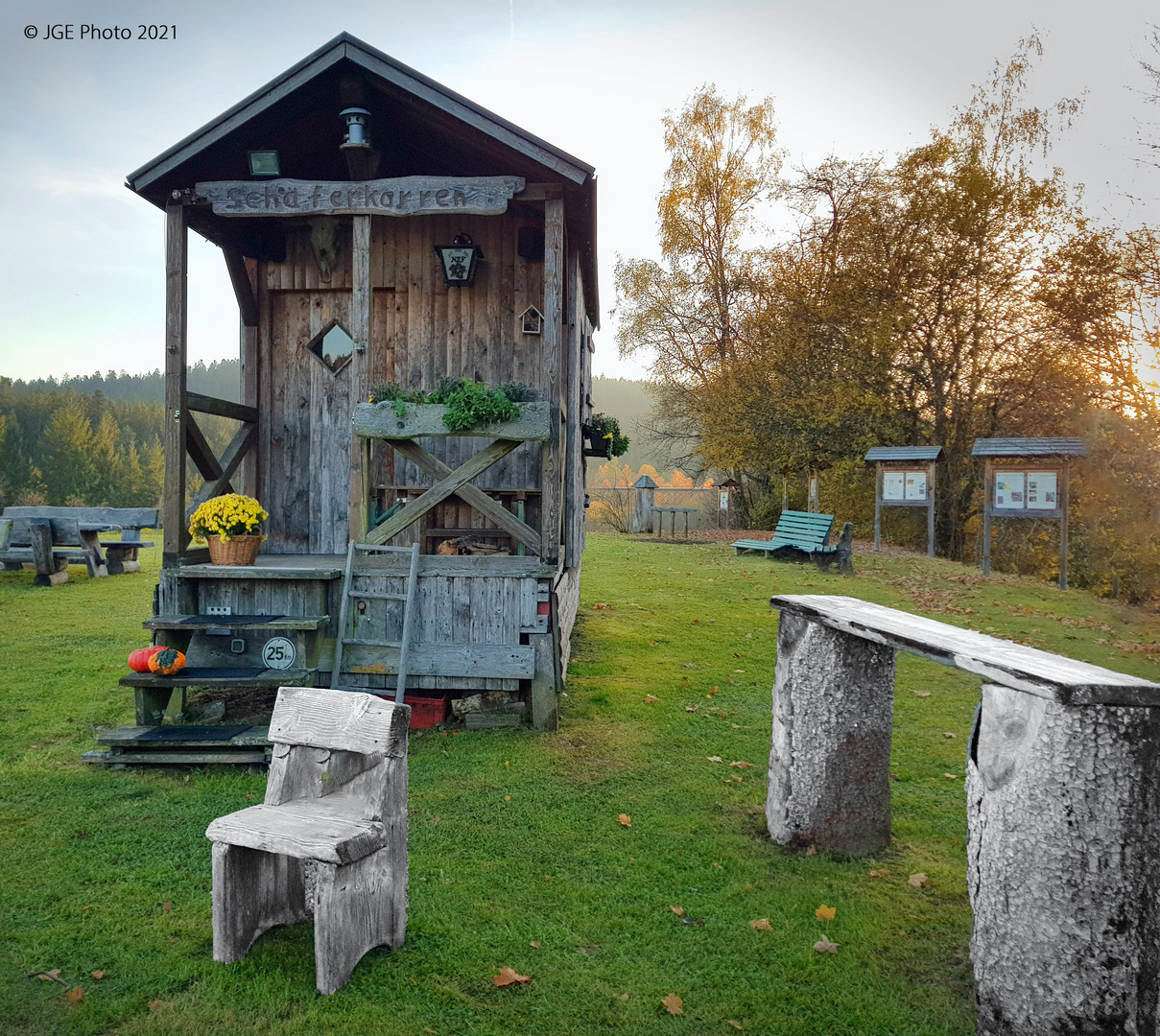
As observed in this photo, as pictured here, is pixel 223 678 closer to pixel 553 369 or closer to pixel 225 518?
pixel 225 518

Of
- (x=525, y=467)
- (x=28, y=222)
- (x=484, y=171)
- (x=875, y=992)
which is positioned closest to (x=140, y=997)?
(x=875, y=992)

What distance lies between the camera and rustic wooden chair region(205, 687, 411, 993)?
9.99ft

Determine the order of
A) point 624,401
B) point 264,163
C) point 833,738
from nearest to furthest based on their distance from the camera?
point 833,738, point 264,163, point 624,401

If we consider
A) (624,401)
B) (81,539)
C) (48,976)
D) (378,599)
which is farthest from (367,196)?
(624,401)

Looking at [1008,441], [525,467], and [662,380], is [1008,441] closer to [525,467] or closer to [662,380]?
[525,467]

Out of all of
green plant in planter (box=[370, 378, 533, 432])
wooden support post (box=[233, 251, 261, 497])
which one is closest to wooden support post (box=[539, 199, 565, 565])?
green plant in planter (box=[370, 378, 533, 432])

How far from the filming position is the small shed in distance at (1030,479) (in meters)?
14.6

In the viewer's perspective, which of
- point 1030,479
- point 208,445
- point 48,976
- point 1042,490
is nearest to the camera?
point 48,976

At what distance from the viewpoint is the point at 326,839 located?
3031 mm

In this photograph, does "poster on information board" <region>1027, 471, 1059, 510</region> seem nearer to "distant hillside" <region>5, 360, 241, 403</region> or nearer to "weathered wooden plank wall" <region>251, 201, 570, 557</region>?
"weathered wooden plank wall" <region>251, 201, 570, 557</region>

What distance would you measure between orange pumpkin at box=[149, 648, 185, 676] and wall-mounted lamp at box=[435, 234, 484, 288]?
173 inches

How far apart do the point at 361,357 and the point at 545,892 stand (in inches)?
185

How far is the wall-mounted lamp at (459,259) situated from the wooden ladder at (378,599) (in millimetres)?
3025

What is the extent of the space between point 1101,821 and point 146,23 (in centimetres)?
992
